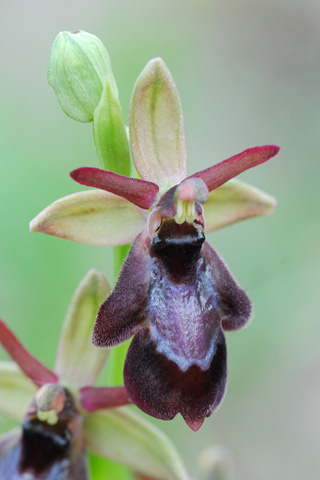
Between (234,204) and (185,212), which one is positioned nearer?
(185,212)

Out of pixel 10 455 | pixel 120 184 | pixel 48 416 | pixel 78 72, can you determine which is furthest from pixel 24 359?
pixel 78 72

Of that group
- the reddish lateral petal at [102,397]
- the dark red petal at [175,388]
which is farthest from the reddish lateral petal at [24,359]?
the dark red petal at [175,388]

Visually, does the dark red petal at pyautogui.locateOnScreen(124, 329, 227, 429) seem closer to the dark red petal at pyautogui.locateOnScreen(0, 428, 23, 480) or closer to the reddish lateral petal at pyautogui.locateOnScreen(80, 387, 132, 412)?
the reddish lateral petal at pyautogui.locateOnScreen(80, 387, 132, 412)

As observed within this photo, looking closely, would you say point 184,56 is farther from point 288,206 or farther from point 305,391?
point 305,391

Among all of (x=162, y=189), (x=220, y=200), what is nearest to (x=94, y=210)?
(x=162, y=189)

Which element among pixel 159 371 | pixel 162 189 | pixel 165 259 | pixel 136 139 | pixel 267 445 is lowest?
pixel 267 445

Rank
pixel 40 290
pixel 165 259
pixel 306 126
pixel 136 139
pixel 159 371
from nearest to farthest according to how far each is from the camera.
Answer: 1. pixel 159 371
2. pixel 165 259
3. pixel 136 139
4. pixel 40 290
5. pixel 306 126

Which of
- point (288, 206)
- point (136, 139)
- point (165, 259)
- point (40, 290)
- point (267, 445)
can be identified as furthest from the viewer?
point (267, 445)

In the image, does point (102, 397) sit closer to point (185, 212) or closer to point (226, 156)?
point (185, 212)
